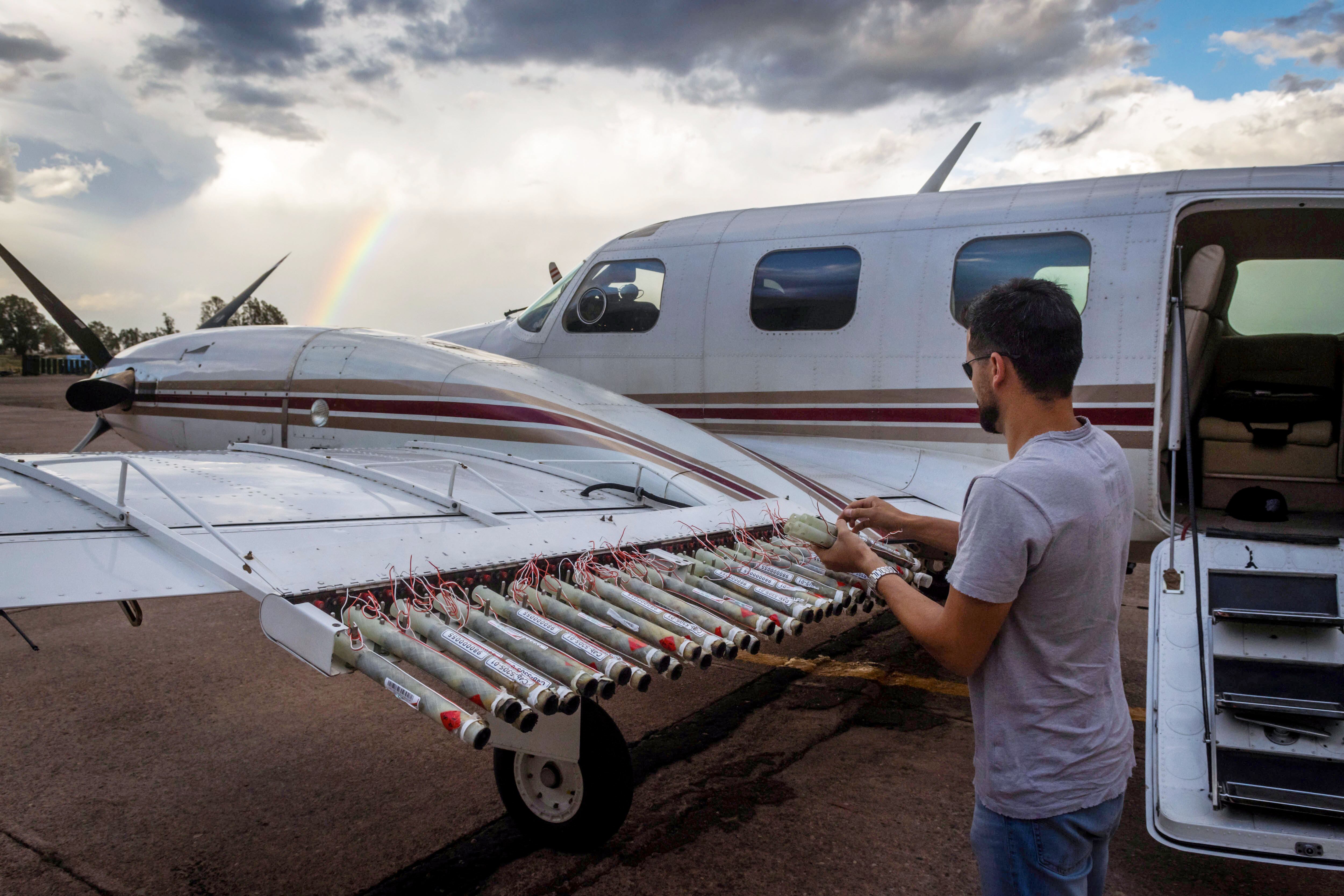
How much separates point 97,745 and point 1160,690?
515 cm

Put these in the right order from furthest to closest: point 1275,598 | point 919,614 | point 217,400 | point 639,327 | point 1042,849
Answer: point 639,327 < point 217,400 < point 1275,598 < point 919,614 < point 1042,849

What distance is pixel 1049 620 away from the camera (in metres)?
1.71

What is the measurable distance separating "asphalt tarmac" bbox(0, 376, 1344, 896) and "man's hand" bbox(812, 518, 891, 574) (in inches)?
69.0

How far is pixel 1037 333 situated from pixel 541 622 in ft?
5.02

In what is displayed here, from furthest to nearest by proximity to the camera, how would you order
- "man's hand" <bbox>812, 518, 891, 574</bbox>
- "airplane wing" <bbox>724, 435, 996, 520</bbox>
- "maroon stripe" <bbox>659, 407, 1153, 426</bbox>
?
"airplane wing" <bbox>724, 435, 996, 520</bbox>, "maroon stripe" <bbox>659, 407, 1153, 426</bbox>, "man's hand" <bbox>812, 518, 891, 574</bbox>

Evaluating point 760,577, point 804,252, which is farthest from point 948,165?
point 760,577

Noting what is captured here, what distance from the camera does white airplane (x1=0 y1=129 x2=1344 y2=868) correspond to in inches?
112

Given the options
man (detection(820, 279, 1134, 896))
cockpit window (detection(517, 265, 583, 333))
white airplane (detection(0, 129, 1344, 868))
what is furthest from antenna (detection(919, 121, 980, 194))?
man (detection(820, 279, 1134, 896))

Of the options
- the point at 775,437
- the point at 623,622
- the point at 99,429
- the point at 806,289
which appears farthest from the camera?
the point at 99,429

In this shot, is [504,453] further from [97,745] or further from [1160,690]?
[1160,690]

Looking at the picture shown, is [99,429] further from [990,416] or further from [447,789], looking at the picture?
[990,416]

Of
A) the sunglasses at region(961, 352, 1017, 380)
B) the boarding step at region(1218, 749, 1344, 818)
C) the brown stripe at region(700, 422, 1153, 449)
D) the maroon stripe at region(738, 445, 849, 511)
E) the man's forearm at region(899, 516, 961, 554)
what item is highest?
the sunglasses at region(961, 352, 1017, 380)

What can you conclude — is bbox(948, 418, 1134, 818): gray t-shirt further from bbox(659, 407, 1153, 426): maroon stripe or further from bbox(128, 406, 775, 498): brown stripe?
bbox(659, 407, 1153, 426): maroon stripe

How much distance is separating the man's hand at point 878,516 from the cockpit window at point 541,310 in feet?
17.8
